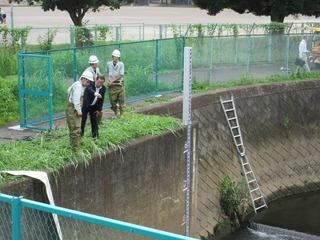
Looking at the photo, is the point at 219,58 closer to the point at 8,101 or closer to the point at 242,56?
the point at 242,56

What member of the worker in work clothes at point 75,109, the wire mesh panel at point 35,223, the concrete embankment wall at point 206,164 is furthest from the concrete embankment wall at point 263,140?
the wire mesh panel at point 35,223

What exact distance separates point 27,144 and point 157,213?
3112 mm

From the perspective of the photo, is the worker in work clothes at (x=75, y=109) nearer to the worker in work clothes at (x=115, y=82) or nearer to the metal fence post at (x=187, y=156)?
the worker in work clothes at (x=115, y=82)

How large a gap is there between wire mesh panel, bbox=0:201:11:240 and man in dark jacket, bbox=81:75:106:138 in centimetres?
402

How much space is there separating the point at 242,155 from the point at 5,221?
11.3 meters

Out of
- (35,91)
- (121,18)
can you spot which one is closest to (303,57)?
(35,91)

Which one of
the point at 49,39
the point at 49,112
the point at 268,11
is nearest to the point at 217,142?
the point at 49,112

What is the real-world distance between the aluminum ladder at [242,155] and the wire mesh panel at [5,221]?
10708 millimetres

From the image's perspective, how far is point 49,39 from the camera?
81.3 feet

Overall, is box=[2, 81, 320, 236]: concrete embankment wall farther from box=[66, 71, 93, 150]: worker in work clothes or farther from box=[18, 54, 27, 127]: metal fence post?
box=[18, 54, 27, 127]: metal fence post

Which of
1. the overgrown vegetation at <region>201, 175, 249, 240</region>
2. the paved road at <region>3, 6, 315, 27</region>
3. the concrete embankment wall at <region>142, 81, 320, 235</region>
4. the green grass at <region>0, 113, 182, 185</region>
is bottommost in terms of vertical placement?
the overgrown vegetation at <region>201, 175, 249, 240</region>

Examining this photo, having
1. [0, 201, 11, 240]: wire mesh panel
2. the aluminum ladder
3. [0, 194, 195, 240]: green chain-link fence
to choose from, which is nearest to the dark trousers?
[0, 194, 195, 240]: green chain-link fence

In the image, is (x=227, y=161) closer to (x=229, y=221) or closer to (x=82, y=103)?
(x=229, y=221)

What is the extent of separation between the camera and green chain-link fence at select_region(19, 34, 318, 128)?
1224 cm
